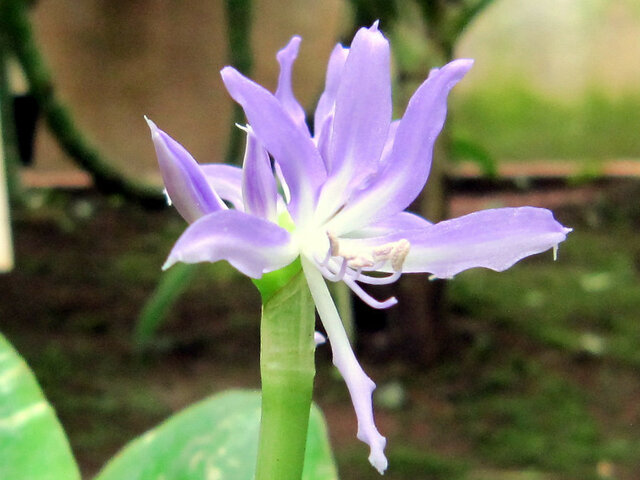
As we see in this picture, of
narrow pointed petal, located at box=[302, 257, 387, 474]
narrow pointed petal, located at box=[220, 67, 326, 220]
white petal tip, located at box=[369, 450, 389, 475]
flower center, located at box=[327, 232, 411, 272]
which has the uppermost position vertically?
narrow pointed petal, located at box=[220, 67, 326, 220]

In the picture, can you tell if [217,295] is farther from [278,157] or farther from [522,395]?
[278,157]

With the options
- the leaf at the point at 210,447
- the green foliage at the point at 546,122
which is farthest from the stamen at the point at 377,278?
the green foliage at the point at 546,122

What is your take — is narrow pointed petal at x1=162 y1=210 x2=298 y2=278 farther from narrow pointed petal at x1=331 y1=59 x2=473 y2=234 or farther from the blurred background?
the blurred background

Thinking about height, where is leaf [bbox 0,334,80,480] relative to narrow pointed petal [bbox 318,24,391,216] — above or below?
below

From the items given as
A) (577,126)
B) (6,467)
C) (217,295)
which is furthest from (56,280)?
(577,126)

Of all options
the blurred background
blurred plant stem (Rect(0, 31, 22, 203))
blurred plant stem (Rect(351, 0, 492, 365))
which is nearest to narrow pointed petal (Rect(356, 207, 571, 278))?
the blurred background

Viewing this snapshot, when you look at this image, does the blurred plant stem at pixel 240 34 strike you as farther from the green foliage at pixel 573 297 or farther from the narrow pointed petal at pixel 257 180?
the narrow pointed petal at pixel 257 180
